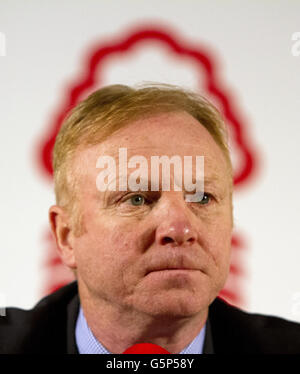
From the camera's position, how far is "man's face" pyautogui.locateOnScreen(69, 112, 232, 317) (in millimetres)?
1089

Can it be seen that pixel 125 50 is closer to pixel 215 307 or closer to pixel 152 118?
pixel 152 118

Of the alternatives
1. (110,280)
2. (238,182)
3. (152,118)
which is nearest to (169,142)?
(152,118)

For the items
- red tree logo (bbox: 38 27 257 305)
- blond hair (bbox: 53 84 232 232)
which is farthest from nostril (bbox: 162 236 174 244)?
red tree logo (bbox: 38 27 257 305)

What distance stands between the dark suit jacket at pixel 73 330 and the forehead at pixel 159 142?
0.49 meters

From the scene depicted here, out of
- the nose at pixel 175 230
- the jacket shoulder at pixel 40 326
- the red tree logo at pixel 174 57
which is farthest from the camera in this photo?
the red tree logo at pixel 174 57

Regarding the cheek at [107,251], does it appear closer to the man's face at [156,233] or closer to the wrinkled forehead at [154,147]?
the man's face at [156,233]

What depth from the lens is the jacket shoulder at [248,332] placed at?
139cm

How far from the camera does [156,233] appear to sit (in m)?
1.10

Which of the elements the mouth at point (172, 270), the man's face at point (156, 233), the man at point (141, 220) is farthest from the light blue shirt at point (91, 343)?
the mouth at point (172, 270)

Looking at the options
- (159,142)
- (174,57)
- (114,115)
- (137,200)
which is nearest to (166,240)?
(137,200)

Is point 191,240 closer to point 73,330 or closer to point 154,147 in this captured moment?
point 154,147

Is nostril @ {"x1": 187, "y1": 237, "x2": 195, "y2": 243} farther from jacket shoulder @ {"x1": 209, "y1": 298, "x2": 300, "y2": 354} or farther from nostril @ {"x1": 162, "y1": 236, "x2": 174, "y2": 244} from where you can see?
jacket shoulder @ {"x1": 209, "y1": 298, "x2": 300, "y2": 354}

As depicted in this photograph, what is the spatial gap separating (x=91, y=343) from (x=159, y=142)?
598 millimetres
